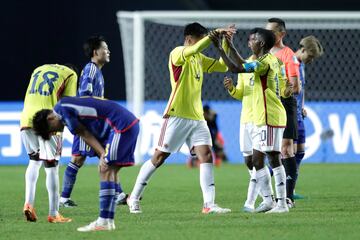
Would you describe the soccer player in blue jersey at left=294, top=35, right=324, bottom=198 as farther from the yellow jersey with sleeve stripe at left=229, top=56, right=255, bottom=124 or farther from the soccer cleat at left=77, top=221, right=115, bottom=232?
the soccer cleat at left=77, top=221, right=115, bottom=232

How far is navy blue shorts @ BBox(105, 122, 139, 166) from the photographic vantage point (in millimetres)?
9211

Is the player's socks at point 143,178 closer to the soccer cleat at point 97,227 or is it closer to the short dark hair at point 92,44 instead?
the short dark hair at point 92,44

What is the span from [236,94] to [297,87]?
1022 millimetres

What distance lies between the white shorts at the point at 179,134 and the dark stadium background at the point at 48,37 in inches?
534

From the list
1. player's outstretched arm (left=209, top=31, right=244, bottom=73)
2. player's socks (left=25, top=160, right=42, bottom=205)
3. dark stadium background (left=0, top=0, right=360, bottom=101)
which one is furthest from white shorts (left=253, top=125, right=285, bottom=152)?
dark stadium background (left=0, top=0, right=360, bottom=101)

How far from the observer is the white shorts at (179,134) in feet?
37.0

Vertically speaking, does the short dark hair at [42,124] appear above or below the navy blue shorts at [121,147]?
above

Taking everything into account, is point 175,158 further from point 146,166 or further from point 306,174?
point 146,166

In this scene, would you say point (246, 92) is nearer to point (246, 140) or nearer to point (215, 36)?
point (246, 140)

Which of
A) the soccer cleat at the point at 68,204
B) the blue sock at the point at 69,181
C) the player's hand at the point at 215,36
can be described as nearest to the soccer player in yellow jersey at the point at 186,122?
the player's hand at the point at 215,36

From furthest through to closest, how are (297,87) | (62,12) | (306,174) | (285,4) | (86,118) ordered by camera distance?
(285,4)
(62,12)
(306,174)
(297,87)
(86,118)

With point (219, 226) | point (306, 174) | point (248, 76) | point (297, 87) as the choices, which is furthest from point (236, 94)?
point (306, 174)

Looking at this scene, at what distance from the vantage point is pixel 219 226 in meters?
9.73

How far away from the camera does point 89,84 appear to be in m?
11.9
